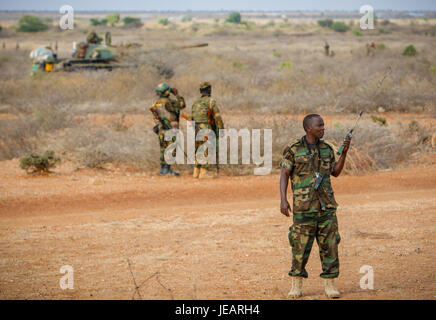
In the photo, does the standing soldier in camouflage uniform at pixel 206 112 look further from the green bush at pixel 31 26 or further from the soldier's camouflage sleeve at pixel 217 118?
the green bush at pixel 31 26

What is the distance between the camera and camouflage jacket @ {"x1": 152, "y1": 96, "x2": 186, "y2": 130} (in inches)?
414

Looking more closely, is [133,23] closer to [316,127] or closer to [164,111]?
[164,111]

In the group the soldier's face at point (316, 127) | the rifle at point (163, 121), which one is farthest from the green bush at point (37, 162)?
the soldier's face at point (316, 127)

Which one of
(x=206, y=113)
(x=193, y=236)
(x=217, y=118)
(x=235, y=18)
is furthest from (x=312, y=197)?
(x=235, y=18)

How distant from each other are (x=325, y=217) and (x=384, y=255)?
73.3 inches

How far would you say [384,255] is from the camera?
Answer: 620cm

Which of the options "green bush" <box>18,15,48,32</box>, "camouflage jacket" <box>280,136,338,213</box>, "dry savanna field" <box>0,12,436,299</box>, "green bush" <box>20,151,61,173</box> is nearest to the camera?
"camouflage jacket" <box>280,136,338,213</box>

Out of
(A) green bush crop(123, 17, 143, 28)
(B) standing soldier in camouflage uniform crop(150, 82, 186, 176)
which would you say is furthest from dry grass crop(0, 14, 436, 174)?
(A) green bush crop(123, 17, 143, 28)

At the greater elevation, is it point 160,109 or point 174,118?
point 160,109

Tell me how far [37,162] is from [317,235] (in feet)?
24.0

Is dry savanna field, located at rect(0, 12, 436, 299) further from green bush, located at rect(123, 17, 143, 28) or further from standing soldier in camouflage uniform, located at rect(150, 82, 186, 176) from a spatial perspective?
green bush, located at rect(123, 17, 143, 28)
